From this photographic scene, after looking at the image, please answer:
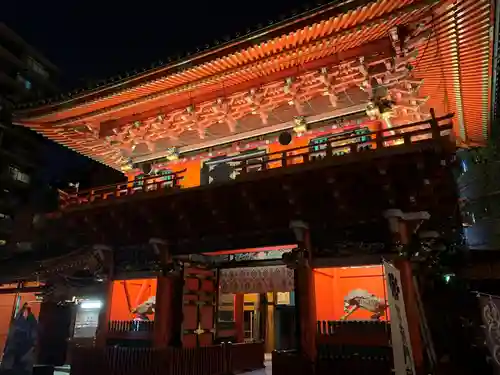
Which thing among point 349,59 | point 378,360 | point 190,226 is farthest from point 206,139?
point 378,360

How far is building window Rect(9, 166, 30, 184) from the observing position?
3204cm

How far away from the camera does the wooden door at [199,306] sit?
1086cm

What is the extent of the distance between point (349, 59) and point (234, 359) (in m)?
9.93

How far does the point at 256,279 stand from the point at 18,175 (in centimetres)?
3011

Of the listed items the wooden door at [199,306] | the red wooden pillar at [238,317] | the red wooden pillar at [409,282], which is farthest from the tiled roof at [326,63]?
the red wooden pillar at [238,317]

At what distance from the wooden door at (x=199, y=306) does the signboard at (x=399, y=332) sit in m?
6.56

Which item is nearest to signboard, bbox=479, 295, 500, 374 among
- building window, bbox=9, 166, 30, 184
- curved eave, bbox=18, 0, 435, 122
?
curved eave, bbox=18, 0, 435, 122

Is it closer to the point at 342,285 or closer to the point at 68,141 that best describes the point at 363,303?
the point at 342,285

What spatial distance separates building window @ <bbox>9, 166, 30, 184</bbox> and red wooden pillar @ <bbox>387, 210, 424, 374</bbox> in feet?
110

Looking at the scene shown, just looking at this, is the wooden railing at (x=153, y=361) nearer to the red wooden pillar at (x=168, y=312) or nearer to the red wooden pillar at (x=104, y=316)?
the red wooden pillar at (x=168, y=312)

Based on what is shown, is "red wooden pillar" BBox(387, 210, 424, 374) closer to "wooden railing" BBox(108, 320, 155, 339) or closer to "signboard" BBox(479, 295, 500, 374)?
"signboard" BBox(479, 295, 500, 374)

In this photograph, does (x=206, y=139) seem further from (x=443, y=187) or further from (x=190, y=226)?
(x=443, y=187)

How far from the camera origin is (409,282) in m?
7.96

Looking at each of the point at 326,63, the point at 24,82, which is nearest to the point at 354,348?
the point at 326,63
